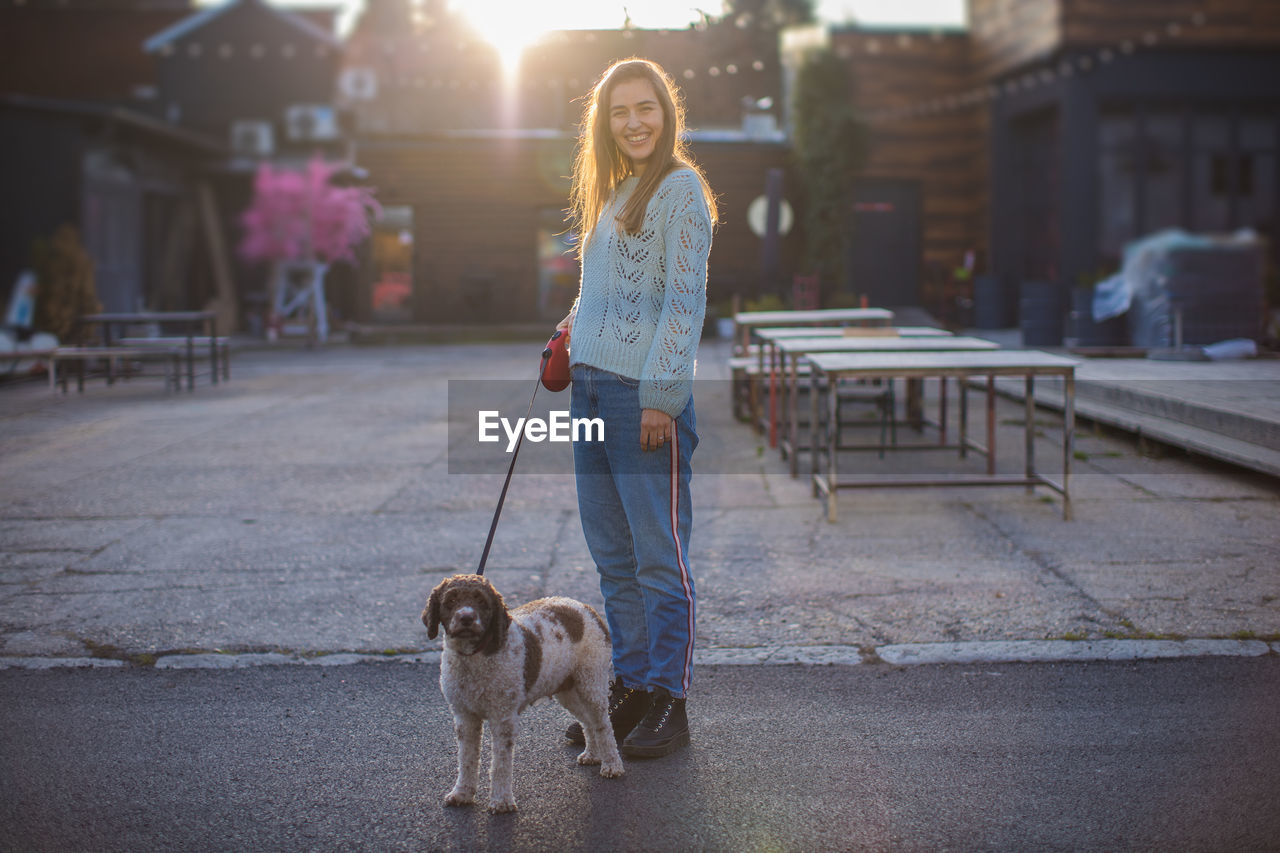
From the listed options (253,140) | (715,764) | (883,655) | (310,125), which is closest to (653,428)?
(715,764)

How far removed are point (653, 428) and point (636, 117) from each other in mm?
861

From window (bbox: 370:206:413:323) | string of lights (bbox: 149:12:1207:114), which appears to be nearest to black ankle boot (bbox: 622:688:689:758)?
string of lights (bbox: 149:12:1207:114)

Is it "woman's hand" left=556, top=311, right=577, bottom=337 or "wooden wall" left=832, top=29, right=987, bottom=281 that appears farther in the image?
"wooden wall" left=832, top=29, right=987, bottom=281

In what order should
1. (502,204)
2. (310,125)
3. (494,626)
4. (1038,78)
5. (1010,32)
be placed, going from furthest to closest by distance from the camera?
(310,125) < (502,204) < (1010,32) < (1038,78) < (494,626)

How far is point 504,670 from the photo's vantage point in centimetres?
290

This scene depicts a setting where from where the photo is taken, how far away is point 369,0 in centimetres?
5634

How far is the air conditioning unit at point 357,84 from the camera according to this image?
27.4 meters

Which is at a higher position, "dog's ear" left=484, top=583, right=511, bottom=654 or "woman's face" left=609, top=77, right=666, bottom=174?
"woman's face" left=609, top=77, right=666, bottom=174

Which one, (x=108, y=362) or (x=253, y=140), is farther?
(x=253, y=140)

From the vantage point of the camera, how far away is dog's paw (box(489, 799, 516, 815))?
293 cm

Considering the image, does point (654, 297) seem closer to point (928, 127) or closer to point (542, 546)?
point (542, 546)

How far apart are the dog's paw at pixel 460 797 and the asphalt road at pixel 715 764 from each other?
29 millimetres

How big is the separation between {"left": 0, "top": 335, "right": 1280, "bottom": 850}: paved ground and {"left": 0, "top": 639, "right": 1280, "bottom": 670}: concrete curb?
17mm

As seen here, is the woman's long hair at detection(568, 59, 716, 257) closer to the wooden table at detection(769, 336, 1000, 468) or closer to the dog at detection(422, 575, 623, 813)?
the dog at detection(422, 575, 623, 813)
